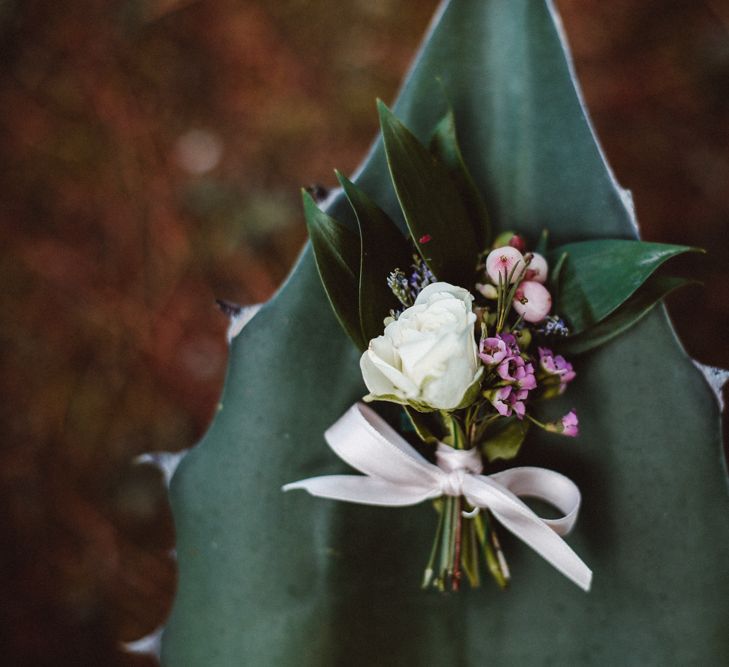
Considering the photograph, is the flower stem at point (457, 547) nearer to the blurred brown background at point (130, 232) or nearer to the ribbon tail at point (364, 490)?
the ribbon tail at point (364, 490)

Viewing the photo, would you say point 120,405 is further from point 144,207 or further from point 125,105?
point 125,105

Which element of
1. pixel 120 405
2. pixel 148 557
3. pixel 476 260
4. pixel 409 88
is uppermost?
pixel 409 88

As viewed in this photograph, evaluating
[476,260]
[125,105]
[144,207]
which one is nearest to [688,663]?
[476,260]

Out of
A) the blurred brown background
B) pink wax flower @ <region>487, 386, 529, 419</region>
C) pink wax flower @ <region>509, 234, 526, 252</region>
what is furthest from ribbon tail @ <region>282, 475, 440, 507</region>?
the blurred brown background

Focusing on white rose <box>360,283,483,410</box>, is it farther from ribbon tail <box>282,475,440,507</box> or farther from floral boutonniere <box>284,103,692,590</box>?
ribbon tail <box>282,475,440,507</box>

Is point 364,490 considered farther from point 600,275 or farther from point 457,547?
point 600,275

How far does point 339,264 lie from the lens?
63 centimetres

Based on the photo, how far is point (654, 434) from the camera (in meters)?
0.69

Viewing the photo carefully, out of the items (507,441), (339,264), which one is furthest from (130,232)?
(507,441)

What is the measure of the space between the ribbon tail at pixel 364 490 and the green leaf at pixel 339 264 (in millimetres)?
136

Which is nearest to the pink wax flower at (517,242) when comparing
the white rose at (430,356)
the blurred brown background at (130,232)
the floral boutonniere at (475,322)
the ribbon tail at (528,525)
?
the floral boutonniere at (475,322)

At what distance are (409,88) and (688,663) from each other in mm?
634

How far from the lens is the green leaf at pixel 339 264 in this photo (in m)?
0.62

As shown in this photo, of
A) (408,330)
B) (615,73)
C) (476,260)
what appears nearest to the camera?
(408,330)
